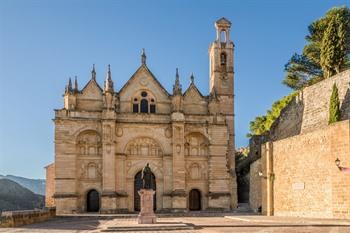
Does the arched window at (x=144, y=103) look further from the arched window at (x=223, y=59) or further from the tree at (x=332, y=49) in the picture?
the tree at (x=332, y=49)

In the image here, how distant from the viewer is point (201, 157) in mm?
43438

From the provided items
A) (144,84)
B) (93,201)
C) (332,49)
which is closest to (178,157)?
(144,84)

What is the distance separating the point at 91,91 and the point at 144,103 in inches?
187

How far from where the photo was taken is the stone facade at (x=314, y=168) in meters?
23.2

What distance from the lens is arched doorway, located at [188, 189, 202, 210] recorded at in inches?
1711

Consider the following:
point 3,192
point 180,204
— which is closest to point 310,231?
point 180,204

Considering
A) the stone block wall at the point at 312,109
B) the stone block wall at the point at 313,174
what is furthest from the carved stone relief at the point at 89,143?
the stone block wall at the point at 313,174

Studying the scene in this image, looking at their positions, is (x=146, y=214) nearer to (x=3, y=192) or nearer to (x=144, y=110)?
(x=144, y=110)

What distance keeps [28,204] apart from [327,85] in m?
41.9

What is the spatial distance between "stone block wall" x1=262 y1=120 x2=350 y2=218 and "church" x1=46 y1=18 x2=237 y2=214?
12.7 m

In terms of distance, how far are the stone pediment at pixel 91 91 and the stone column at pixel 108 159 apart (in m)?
2.27

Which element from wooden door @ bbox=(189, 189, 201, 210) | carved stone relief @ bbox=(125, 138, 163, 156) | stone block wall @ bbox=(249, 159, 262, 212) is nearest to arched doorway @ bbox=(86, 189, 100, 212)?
carved stone relief @ bbox=(125, 138, 163, 156)

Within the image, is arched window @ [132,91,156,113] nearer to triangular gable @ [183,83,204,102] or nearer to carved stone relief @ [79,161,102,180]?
triangular gable @ [183,83,204,102]

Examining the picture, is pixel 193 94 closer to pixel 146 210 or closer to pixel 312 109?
pixel 312 109
